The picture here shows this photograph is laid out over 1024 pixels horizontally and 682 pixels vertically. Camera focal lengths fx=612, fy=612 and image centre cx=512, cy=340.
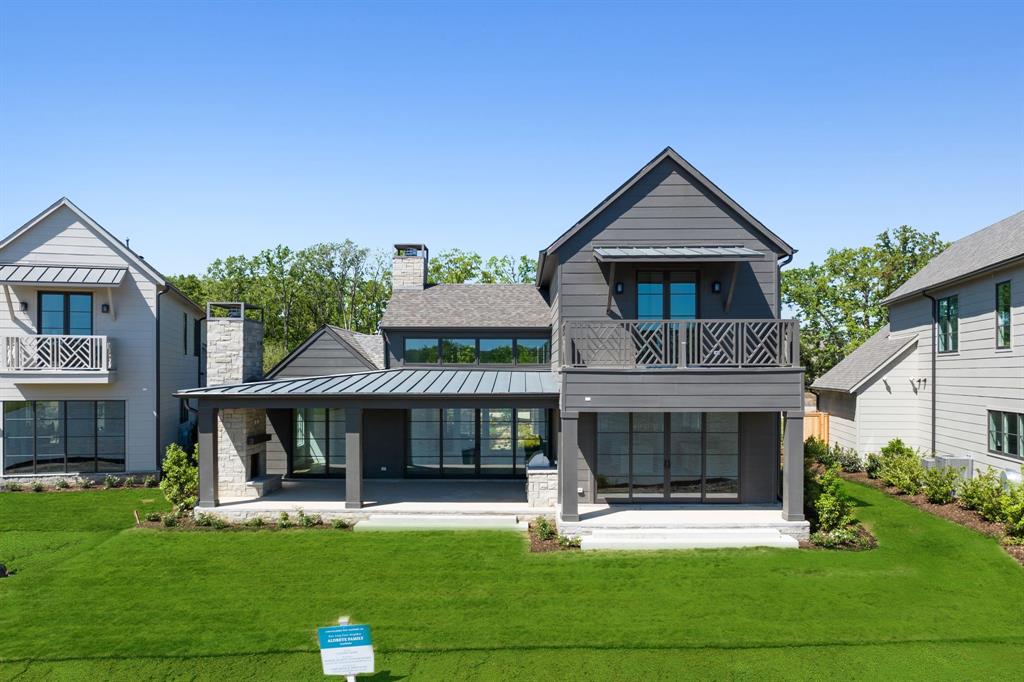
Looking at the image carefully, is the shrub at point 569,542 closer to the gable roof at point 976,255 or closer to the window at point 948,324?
the gable roof at point 976,255

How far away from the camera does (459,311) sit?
1873 centimetres

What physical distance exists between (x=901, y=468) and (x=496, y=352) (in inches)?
458

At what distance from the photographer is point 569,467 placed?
42.0 ft

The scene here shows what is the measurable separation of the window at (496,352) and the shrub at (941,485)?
1123 cm

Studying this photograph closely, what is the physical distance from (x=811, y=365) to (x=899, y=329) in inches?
903

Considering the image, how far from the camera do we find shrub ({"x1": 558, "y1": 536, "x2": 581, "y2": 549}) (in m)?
12.1

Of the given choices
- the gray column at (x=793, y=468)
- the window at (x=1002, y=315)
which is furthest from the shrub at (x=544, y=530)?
the window at (x=1002, y=315)

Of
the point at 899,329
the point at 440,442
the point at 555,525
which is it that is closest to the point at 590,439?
the point at 555,525

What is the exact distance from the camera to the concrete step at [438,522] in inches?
523

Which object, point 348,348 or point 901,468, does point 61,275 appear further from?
point 901,468

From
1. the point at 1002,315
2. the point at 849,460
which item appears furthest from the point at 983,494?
the point at 849,460

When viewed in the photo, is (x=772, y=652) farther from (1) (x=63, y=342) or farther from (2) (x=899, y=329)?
(1) (x=63, y=342)

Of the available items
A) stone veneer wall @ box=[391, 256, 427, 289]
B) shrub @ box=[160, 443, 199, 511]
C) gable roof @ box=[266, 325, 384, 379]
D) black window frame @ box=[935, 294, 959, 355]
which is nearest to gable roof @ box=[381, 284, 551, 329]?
stone veneer wall @ box=[391, 256, 427, 289]

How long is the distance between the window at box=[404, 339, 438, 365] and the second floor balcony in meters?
8.62
